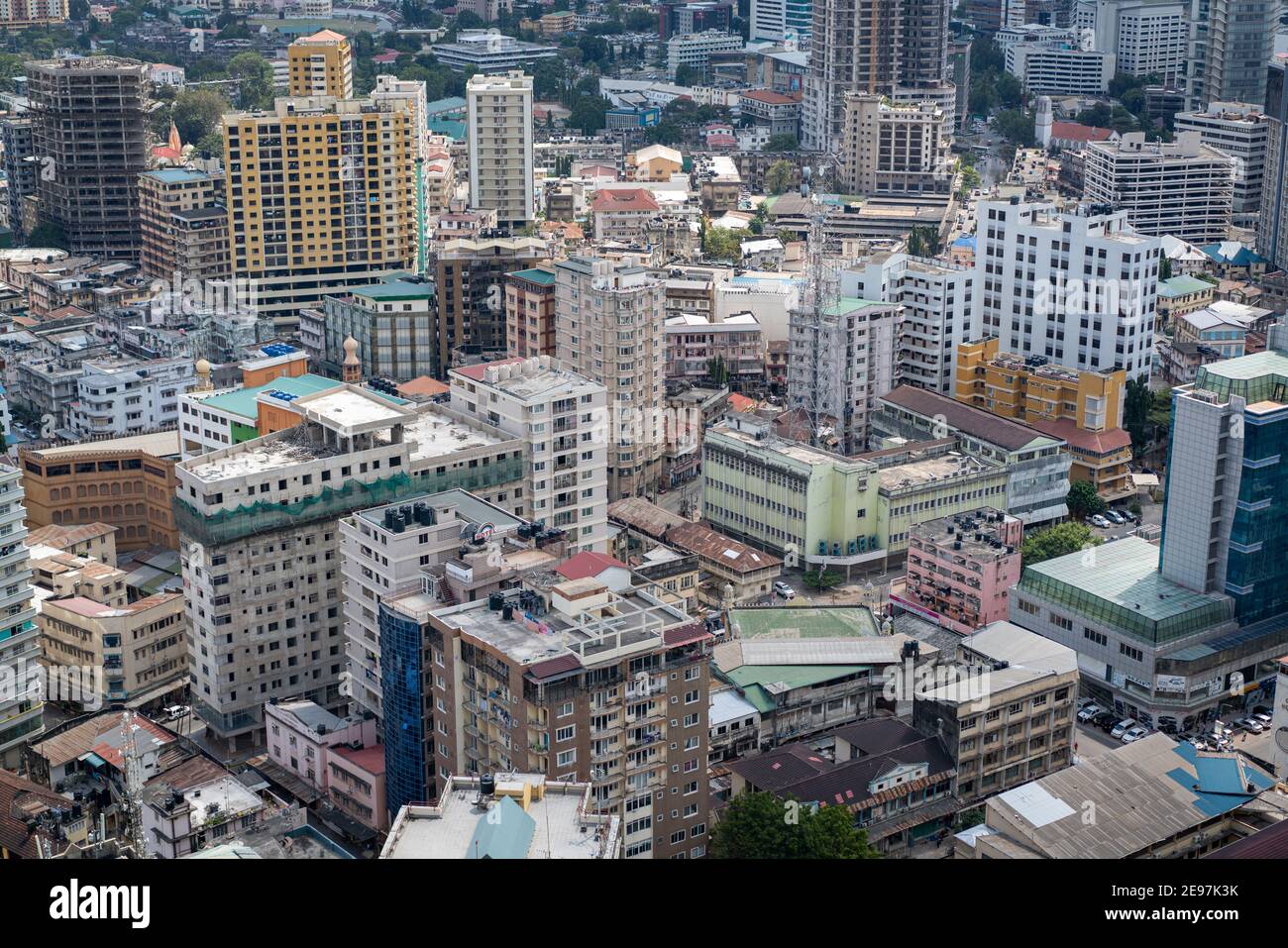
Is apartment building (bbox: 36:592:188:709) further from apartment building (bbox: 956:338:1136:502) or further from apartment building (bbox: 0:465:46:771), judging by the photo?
apartment building (bbox: 956:338:1136:502)

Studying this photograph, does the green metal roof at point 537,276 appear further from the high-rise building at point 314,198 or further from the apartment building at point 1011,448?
the high-rise building at point 314,198

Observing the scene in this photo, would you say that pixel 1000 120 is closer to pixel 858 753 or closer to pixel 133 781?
pixel 858 753

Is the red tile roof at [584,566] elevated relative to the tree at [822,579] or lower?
elevated

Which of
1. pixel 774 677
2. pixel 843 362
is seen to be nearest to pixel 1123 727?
pixel 774 677

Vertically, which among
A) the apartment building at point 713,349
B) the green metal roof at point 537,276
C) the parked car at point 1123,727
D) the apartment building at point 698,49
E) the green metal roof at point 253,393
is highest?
the apartment building at point 698,49

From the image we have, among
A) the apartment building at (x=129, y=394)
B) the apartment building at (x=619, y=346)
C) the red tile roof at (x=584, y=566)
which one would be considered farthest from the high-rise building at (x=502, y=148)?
the red tile roof at (x=584, y=566)

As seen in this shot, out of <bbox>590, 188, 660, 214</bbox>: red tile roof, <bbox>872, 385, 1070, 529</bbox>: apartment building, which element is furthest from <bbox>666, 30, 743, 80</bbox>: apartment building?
<bbox>872, 385, 1070, 529</bbox>: apartment building
